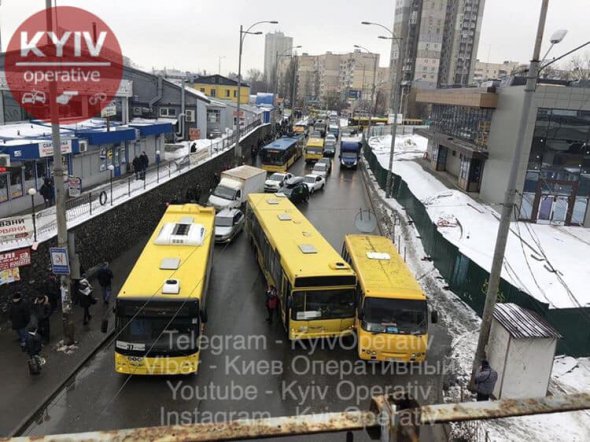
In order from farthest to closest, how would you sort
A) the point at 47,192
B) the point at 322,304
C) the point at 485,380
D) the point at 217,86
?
the point at 217,86, the point at 47,192, the point at 322,304, the point at 485,380

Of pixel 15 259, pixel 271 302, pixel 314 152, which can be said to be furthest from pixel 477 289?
pixel 314 152

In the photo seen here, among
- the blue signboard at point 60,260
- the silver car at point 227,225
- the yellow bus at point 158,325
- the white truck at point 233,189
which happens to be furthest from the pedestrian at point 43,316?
the white truck at point 233,189

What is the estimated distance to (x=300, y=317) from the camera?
1400 cm

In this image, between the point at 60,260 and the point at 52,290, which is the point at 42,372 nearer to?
the point at 60,260

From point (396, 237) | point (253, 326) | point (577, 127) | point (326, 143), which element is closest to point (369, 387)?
point (253, 326)

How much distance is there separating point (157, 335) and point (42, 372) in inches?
117

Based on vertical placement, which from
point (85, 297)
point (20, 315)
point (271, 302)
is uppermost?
point (20, 315)

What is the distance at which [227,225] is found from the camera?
24000 millimetres

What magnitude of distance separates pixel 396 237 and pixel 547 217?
9.36 m

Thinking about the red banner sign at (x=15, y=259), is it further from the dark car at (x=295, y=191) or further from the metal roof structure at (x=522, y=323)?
the dark car at (x=295, y=191)

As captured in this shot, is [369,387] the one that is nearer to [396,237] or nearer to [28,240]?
[28,240]

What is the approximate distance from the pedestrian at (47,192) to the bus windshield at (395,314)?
1458 cm

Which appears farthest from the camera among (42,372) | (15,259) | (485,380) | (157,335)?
(15,259)

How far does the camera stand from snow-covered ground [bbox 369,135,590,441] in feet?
35.4
